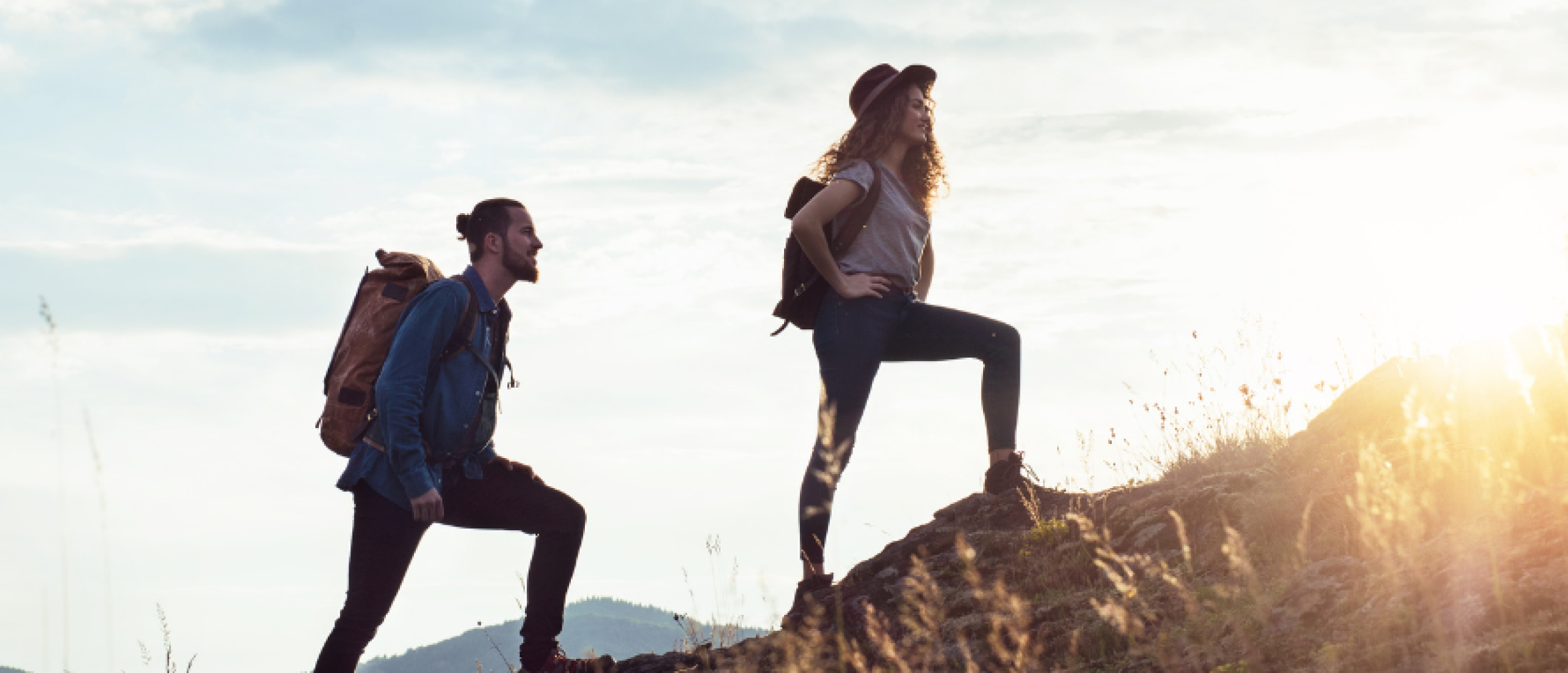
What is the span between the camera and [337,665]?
163 inches

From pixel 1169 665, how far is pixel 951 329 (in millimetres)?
2117

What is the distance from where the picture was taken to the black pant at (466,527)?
414 cm

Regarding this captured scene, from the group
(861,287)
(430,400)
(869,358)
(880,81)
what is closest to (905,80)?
(880,81)

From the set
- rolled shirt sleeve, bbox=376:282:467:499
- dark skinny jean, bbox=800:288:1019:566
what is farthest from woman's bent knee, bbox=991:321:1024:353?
rolled shirt sleeve, bbox=376:282:467:499

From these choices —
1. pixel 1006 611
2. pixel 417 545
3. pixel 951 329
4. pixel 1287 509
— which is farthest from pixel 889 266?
pixel 417 545

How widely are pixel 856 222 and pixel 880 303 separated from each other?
1.36 ft

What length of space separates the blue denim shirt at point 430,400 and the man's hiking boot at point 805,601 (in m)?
1.75

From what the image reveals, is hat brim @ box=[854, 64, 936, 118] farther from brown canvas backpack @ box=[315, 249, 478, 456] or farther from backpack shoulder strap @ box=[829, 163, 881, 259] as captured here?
brown canvas backpack @ box=[315, 249, 478, 456]

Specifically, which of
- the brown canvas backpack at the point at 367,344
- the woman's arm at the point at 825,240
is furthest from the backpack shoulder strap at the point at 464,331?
the woman's arm at the point at 825,240

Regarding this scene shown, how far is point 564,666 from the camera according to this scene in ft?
15.9

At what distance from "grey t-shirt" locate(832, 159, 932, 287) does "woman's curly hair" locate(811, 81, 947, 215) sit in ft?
→ 0.45

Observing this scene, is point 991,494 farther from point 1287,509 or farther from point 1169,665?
point 1169,665

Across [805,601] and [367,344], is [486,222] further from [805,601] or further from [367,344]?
[805,601]

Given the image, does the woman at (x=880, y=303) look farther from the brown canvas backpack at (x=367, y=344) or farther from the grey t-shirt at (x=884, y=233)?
the brown canvas backpack at (x=367, y=344)
